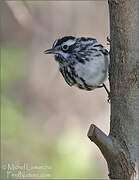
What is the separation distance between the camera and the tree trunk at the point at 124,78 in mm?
2916

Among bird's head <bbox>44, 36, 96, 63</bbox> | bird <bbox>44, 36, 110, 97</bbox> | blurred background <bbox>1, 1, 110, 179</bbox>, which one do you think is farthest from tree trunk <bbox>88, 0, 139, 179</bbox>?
blurred background <bbox>1, 1, 110, 179</bbox>

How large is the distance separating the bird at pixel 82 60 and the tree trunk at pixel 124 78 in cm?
95

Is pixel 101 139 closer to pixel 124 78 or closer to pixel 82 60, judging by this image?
pixel 124 78

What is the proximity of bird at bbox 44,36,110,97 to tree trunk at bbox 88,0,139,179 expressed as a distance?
0.95 metres

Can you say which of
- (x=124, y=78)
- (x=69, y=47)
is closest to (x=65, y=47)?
(x=69, y=47)

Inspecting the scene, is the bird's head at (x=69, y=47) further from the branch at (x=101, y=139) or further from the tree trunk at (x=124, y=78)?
the branch at (x=101, y=139)

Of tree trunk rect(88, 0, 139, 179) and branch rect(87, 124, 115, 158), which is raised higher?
tree trunk rect(88, 0, 139, 179)

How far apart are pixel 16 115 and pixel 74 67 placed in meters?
2.19

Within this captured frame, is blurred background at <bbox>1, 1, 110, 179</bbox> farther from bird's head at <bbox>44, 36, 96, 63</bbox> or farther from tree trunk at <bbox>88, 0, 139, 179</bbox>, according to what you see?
tree trunk at <bbox>88, 0, 139, 179</bbox>

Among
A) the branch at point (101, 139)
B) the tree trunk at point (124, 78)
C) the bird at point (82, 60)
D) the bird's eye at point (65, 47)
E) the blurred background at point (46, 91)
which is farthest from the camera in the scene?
the blurred background at point (46, 91)

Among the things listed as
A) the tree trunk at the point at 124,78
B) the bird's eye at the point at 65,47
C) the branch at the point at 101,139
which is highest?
the bird's eye at the point at 65,47

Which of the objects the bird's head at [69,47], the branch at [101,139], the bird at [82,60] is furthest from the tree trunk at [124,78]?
the bird's head at [69,47]

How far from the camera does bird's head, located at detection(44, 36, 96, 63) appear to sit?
408 centimetres

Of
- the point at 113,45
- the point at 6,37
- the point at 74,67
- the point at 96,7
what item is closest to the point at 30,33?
the point at 6,37
